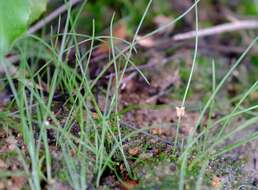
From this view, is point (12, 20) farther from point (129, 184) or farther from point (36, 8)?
point (129, 184)

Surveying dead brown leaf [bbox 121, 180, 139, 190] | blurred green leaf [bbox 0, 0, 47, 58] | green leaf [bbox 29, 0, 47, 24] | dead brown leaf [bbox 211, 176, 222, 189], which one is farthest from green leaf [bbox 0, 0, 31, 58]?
dead brown leaf [bbox 211, 176, 222, 189]

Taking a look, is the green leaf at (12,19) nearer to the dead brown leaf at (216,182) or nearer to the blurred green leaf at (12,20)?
the blurred green leaf at (12,20)

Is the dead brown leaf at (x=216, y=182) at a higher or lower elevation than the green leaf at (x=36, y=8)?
lower

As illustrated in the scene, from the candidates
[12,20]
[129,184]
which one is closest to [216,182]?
[129,184]

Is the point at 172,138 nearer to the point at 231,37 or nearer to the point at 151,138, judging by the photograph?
the point at 151,138

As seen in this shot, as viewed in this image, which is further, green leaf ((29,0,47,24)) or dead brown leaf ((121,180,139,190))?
green leaf ((29,0,47,24))

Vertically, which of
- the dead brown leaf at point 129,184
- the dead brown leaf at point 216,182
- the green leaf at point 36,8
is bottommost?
the dead brown leaf at point 216,182

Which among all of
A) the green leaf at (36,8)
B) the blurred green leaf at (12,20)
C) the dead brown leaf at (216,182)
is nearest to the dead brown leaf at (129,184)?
the dead brown leaf at (216,182)

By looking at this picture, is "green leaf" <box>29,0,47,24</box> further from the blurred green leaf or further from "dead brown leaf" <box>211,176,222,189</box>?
"dead brown leaf" <box>211,176,222,189</box>
